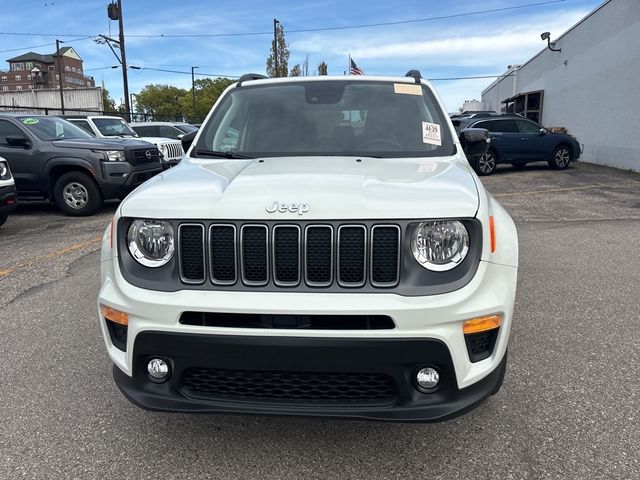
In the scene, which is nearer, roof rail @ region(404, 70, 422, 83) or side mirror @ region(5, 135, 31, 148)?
roof rail @ region(404, 70, 422, 83)

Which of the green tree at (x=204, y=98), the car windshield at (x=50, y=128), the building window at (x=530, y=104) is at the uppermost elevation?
the green tree at (x=204, y=98)

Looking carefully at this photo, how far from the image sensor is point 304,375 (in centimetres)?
221

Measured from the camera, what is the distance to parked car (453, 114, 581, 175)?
50.4 feet

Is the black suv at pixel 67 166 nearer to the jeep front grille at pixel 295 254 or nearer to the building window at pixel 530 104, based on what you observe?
the jeep front grille at pixel 295 254

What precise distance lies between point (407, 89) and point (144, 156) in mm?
7276

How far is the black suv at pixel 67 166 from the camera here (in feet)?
30.1

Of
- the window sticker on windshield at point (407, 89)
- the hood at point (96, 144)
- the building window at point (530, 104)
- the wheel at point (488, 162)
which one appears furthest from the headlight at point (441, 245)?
the building window at point (530, 104)

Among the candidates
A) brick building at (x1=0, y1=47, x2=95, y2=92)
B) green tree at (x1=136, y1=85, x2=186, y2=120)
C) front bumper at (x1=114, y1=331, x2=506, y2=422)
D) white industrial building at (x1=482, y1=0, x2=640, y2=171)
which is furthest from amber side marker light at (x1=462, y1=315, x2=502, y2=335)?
brick building at (x1=0, y1=47, x2=95, y2=92)

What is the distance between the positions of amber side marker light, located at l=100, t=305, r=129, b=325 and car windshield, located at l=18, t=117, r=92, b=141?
27.2 feet

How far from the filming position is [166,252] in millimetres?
2332

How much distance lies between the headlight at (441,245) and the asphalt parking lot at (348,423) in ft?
3.22

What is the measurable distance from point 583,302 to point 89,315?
4.25 metres

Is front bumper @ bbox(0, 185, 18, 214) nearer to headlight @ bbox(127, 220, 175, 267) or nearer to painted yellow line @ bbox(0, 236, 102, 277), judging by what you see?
painted yellow line @ bbox(0, 236, 102, 277)

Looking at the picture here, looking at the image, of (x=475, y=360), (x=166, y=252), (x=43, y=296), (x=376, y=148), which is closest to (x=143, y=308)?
(x=166, y=252)
